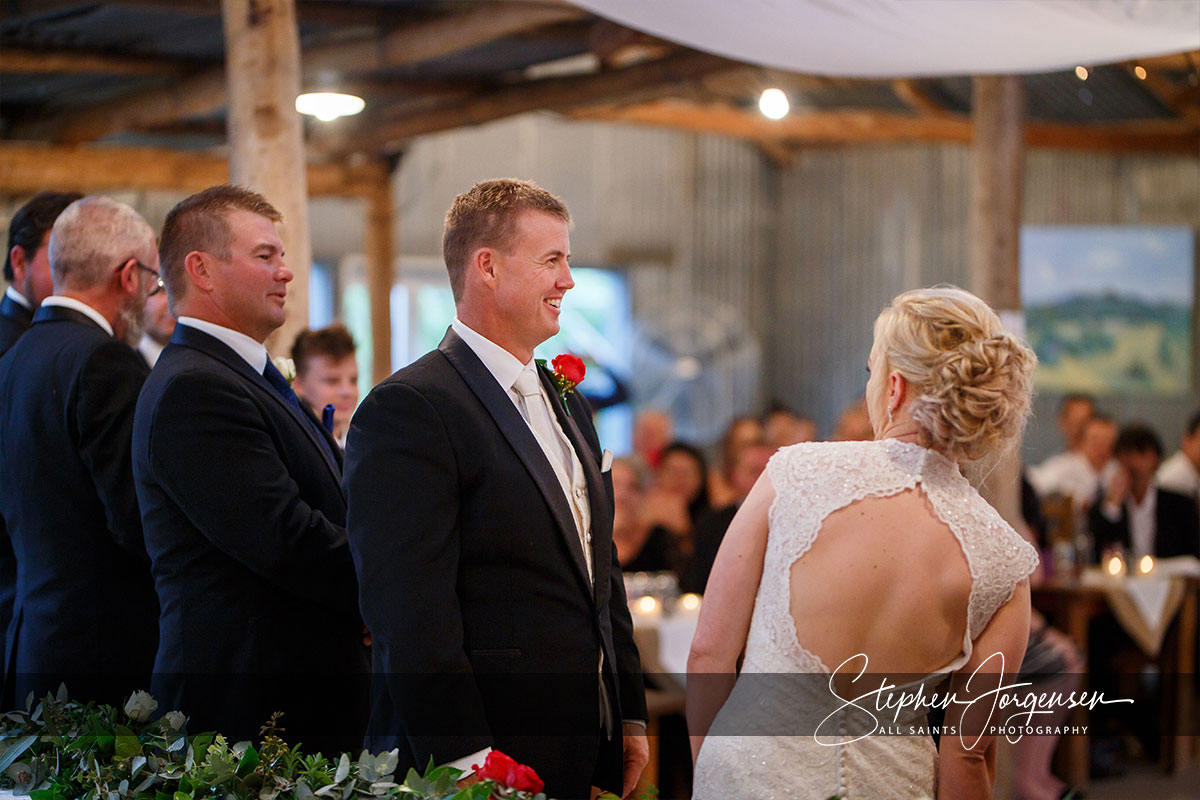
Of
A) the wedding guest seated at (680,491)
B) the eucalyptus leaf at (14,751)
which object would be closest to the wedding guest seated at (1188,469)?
the wedding guest seated at (680,491)

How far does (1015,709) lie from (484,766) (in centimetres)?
107

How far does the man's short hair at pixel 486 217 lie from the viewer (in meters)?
2.31

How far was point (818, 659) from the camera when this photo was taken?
7.28ft

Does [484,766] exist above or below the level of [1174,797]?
above

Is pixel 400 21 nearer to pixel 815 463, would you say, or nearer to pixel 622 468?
pixel 622 468

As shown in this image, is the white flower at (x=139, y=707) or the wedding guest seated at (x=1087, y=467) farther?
the wedding guest seated at (x=1087, y=467)

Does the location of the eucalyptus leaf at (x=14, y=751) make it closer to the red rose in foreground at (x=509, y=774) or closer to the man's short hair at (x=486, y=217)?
the red rose in foreground at (x=509, y=774)

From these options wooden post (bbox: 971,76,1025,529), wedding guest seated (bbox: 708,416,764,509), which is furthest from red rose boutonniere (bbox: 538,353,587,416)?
wedding guest seated (bbox: 708,416,764,509)

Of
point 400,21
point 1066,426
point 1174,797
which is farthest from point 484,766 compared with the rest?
point 1066,426

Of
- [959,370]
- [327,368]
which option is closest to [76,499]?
[327,368]

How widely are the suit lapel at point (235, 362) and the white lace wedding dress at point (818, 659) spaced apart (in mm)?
Result: 947

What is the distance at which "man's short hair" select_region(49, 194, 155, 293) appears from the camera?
290 cm

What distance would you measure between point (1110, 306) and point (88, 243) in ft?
34.8

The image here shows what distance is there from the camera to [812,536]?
87.0 inches
